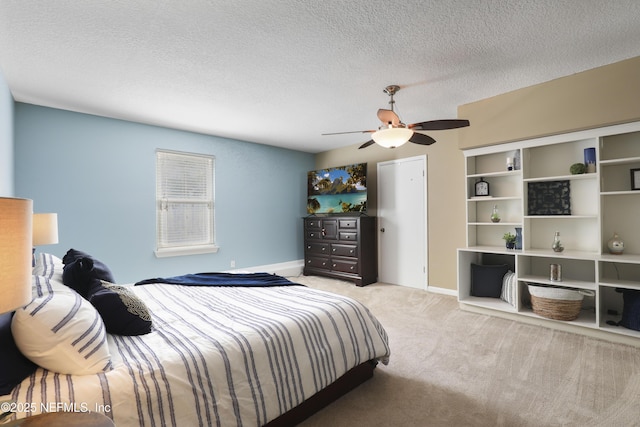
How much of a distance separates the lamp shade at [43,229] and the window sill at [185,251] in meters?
1.64

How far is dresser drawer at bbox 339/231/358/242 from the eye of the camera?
5172 mm

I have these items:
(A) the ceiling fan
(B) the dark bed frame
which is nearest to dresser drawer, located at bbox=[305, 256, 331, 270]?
(A) the ceiling fan

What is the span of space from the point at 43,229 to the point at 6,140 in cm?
101

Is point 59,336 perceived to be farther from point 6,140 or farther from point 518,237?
point 518,237

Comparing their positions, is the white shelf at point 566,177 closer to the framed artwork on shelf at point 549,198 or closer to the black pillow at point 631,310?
the framed artwork on shelf at point 549,198

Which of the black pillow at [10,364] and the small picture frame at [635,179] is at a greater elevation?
the small picture frame at [635,179]

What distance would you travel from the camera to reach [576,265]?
10.9 feet

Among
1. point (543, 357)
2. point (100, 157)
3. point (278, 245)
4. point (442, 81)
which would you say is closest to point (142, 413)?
point (543, 357)

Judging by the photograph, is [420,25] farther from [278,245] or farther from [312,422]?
[278,245]

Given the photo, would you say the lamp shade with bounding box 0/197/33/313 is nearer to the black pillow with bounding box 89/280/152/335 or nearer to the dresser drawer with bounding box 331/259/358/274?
the black pillow with bounding box 89/280/152/335

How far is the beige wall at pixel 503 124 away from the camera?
2742mm

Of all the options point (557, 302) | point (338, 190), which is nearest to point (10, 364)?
point (557, 302)

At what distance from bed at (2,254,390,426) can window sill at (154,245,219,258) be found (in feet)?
6.72

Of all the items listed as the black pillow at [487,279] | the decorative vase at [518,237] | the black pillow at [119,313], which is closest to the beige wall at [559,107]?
the decorative vase at [518,237]
